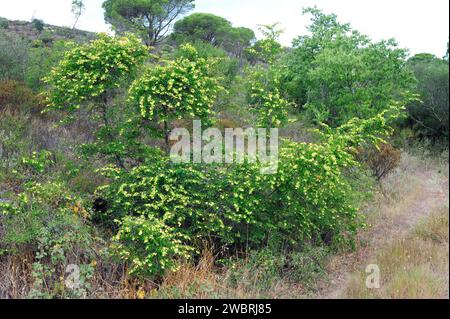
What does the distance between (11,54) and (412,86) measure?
9973mm

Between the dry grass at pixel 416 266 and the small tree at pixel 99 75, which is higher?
the small tree at pixel 99 75

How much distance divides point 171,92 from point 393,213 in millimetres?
4244

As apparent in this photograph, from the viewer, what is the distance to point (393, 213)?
25.0 ft

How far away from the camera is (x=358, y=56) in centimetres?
1038

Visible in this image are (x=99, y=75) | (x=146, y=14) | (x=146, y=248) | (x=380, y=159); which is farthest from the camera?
(x=146, y=14)

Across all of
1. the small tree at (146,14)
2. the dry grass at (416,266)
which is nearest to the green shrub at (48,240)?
the dry grass at (416,266)

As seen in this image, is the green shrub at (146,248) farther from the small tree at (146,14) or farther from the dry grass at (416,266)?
the small tree at (146,14)

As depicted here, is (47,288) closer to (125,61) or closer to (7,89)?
(125,61)

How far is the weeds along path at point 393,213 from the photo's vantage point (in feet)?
18.5

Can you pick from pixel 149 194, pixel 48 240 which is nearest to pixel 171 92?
pixel 149 194

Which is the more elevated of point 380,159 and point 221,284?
point 380,159

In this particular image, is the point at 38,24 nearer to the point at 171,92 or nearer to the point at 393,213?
the point at 171,92

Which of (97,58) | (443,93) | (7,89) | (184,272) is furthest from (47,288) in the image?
(443,93)

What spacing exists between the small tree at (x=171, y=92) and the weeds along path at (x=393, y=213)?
2819 millimetres
